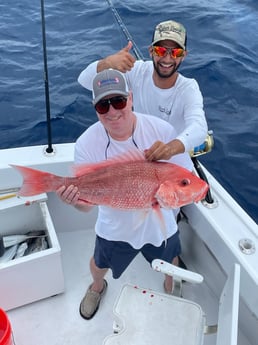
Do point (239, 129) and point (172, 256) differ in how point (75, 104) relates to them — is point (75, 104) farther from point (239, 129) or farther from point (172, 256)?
point (172, 256)

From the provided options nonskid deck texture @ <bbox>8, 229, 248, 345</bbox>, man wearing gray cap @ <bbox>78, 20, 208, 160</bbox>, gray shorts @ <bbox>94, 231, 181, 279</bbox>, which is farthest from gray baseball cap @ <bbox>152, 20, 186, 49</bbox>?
nonskid deck texture @ <bbox>8, 229, 248, 345</bbox>

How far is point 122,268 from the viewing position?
2.57m

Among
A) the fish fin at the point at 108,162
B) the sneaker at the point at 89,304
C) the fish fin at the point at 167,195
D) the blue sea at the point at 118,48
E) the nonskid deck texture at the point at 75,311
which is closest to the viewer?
the fish fin at the point at 167,195

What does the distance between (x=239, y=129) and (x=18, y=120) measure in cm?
300

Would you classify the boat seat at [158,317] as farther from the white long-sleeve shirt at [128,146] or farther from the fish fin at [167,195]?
the fish fin at [167,195]

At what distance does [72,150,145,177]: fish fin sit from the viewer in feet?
6.31

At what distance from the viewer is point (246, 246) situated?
2.36 metres

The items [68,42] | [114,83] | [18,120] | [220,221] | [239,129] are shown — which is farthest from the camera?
[68,42]

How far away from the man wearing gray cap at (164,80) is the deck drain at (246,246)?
0.73 metres

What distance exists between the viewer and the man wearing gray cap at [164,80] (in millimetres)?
2283

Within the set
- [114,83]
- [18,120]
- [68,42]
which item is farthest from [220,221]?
[68,42]

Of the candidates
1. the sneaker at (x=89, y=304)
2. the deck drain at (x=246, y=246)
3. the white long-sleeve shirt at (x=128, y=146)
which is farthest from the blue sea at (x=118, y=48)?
the white long-sleeve shirt at (x=128, y=146)

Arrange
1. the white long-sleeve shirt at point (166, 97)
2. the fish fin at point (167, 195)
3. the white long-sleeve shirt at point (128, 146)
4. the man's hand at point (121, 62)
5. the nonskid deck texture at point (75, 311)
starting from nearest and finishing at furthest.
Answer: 1. the fish fin at point (167, 195)
2. the white long-sleeve shirt at point (128, 146)
3. the man's hand at point (121, 62)
4. the white long-sleeve shirt at point (166, 97)
5. the nonskid deck texture at point (75, 311)

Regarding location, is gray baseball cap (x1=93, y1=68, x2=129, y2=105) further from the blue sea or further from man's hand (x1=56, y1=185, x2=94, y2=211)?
the blue sea
